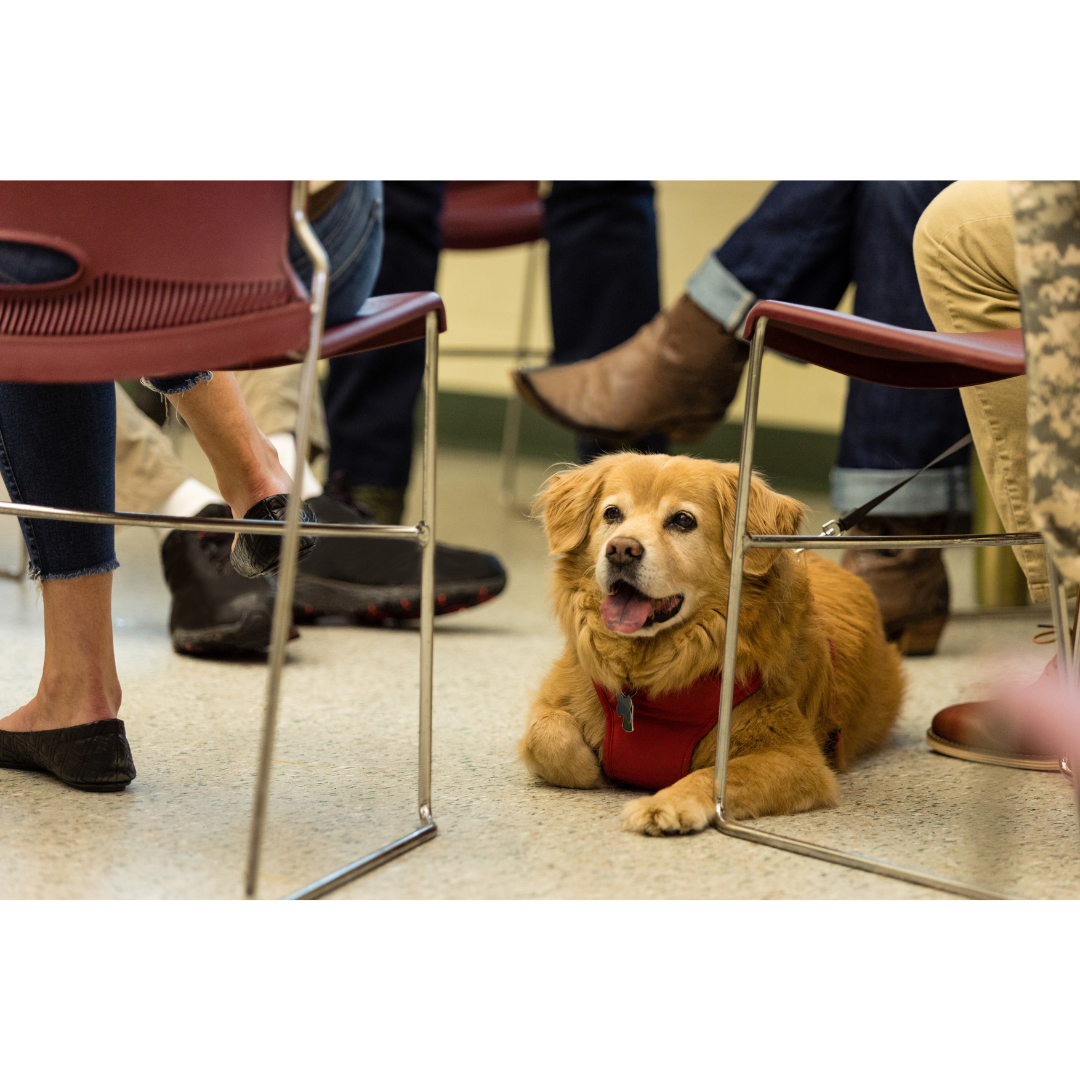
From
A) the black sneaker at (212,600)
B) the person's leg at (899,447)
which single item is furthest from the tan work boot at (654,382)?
the black sneaker at (212,600)

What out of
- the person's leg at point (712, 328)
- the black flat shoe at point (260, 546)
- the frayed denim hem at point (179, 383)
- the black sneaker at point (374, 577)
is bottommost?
the black sneaker at point (374, 577)

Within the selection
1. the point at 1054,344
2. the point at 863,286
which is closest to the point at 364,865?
the point at 1054,344

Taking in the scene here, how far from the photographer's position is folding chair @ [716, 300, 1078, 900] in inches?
47.1

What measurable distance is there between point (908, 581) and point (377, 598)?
40.7 inches

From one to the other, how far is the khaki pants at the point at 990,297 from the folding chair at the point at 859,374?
233mm

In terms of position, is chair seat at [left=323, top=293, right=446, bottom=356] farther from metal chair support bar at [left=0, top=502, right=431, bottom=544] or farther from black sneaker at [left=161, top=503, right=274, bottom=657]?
black sneaker at [left=161, top=503, right=274, bottom=657]

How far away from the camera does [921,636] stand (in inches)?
96.0

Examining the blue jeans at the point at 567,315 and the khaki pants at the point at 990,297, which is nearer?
the khaki pants at the point at 990,297

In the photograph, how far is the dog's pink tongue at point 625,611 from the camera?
1.60 m

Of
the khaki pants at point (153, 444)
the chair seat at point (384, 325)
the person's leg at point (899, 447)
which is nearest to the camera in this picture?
the chair seat at point (384, 325)

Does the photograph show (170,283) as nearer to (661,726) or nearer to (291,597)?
(291,597)

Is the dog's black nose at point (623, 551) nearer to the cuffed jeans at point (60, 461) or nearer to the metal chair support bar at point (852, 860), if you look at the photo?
Answer: the metal chair support bar at point (852, 860)
